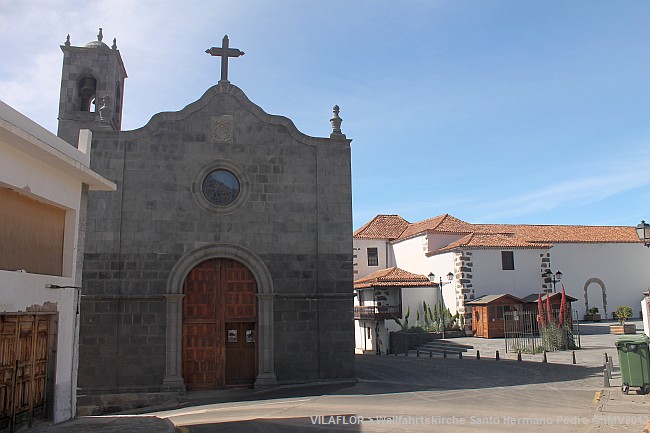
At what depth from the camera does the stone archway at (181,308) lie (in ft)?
51.4

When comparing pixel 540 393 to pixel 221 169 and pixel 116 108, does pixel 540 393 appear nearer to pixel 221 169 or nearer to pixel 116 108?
pixel 221 169

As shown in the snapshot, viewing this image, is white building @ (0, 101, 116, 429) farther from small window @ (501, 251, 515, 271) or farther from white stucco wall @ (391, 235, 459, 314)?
small window @ (501, 251, 515, 271)

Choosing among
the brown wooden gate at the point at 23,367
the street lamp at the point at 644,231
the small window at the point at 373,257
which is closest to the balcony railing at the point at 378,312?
the small window at the point at 373,257

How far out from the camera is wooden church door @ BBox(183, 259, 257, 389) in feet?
52.4

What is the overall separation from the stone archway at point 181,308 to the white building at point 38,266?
16.0 feet

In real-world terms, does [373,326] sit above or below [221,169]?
below

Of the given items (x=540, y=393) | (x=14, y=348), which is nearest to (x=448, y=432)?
(x=540, y=393)

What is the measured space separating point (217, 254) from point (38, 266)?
262 inches

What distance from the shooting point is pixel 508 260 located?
32.6 metres

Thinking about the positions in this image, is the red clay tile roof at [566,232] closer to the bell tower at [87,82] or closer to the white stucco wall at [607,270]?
the white stucco wall at [607,270]

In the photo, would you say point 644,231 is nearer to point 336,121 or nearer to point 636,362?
point 636,362

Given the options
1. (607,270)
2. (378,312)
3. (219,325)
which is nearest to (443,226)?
(378,312)

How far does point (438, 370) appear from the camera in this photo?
19.3 metres

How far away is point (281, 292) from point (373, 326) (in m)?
13.1
